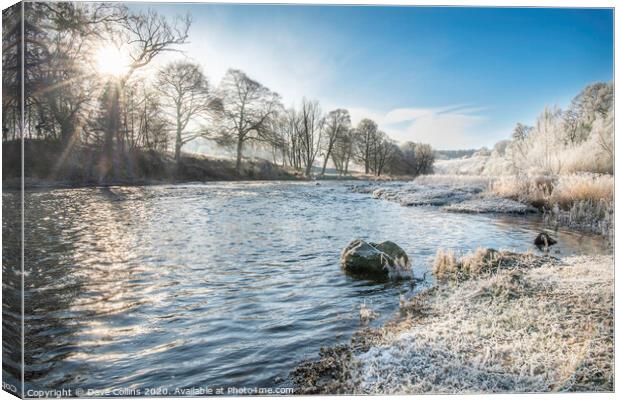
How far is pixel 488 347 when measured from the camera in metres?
3.91

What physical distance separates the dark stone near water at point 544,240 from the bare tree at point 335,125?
3551 mm

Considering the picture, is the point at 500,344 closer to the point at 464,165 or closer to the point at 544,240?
the point at 464,165

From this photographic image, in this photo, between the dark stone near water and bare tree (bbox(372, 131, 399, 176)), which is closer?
bare tree (bbox(372, 131, 399, 176))

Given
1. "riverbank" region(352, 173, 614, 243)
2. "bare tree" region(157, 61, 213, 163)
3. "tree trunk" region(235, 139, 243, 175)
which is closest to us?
"bare tree" region(157, 61, 213, 163)

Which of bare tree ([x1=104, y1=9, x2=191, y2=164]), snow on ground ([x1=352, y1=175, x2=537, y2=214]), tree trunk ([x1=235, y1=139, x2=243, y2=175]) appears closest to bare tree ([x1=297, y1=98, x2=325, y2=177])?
tree trunk ([x1=235, y1=139, x2=243, y2=175])

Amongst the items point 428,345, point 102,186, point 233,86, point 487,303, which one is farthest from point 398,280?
point 102,186

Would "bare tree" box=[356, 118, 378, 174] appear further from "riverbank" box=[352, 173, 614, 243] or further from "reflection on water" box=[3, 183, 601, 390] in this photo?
"reflection on water" box=[3, 183, 601, 390]

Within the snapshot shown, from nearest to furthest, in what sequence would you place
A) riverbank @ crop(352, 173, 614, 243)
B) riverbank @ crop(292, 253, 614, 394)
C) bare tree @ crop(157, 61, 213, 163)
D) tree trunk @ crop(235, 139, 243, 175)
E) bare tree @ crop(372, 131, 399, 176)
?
riverbank @ crop(292, 253, 614, 394), bare tree @ crop(157, 61, 213, 163), tree trunk @ crop(235, 139, 243, 175), riverbank @ crop(352, 173, 614, 243), bare tree @ crop(372, 131, 399, 176)

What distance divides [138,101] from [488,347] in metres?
4.49

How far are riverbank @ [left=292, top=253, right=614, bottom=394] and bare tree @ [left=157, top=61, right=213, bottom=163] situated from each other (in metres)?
2.89

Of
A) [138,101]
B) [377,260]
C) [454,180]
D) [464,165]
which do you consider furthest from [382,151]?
[138,101]

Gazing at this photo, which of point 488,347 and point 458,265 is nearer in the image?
point 488,347

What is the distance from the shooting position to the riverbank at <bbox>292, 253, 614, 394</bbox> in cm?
374

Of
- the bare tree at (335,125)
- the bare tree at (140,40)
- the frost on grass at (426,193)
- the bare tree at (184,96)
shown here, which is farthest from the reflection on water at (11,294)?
the frost on grass at (426,193)
